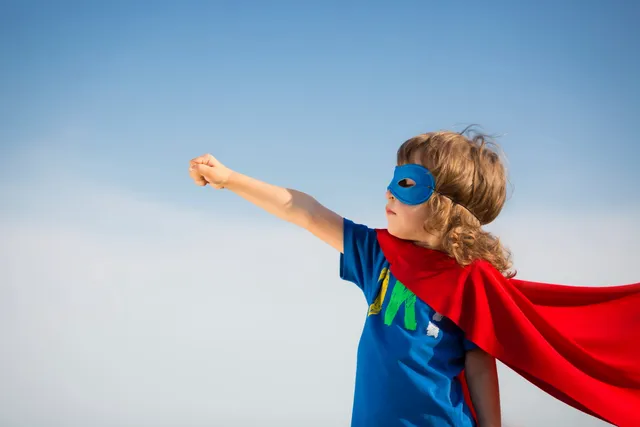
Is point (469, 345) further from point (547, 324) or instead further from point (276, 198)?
point (276, 198)

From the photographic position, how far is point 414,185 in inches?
77.8

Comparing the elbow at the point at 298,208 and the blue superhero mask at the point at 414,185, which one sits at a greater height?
the blue superhero mask at the point at 414,185

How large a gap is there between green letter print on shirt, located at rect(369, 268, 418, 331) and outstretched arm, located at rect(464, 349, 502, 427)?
8.9 inches

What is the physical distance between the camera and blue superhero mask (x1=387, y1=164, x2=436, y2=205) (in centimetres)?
196

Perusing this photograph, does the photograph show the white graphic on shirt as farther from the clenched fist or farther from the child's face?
the clenched fist

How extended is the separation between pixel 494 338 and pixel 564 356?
294mm

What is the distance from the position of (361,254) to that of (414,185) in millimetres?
305

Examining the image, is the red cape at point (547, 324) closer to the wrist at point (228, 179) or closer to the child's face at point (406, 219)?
the child's face at point (406, 219)

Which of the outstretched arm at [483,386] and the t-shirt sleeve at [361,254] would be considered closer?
the outstretched arm at [483,386]

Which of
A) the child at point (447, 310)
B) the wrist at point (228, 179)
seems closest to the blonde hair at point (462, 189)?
the child at point (447, 310)

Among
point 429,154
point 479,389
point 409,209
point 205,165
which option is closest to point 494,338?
point 479,389

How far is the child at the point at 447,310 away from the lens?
1.89 m

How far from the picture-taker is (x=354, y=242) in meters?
2.11

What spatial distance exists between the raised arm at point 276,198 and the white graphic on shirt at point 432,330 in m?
0.41
